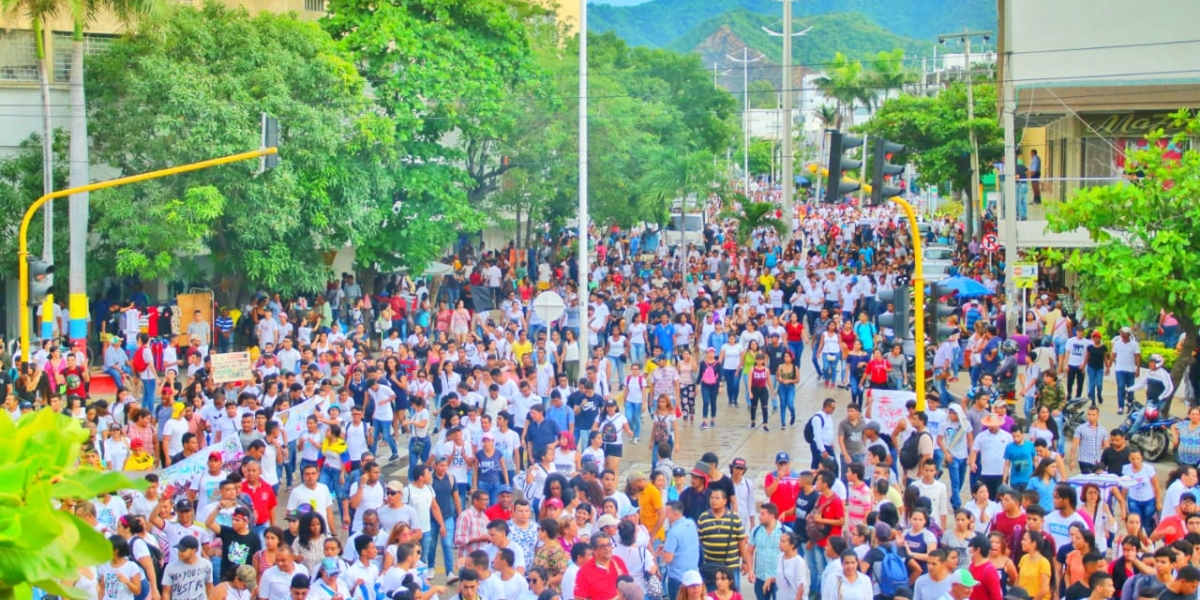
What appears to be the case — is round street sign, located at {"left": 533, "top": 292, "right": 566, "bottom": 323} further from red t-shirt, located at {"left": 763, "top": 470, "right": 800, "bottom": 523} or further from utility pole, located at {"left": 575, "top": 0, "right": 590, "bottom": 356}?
red t-shirt, located at {"left": 763, "top": 470, "right": 800, "bottom": 523}

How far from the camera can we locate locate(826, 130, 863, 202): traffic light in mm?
13578

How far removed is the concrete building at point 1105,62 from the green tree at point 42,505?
94.1 feet

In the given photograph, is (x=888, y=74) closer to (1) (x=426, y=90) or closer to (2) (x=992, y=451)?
(1) (x=426, y=90)

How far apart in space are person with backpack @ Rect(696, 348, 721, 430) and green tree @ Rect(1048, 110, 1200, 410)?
515cm

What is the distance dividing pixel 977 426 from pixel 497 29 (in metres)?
20.3

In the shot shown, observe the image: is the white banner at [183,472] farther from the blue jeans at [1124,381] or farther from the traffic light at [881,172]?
the blue jeans at [1124,381]

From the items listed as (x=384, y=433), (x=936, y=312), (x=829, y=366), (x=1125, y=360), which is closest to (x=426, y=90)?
(x=829, y=366)

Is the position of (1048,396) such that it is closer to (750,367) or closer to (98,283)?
(750,367)

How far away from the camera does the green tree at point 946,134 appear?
55.0 m

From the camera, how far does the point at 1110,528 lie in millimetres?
12602

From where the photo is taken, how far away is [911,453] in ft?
49.6

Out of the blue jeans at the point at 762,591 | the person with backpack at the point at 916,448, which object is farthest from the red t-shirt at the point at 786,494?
the person with backpack at the point at 916,448

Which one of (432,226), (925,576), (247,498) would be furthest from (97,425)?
(432,226)

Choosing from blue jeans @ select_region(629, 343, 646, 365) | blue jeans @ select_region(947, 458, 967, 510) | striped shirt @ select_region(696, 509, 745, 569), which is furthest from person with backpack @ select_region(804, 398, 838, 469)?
blue jeans @ select_region(629, 343, 646, 365)
